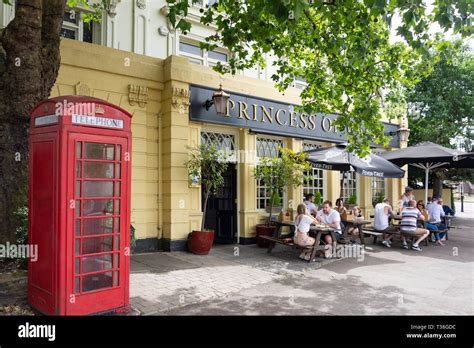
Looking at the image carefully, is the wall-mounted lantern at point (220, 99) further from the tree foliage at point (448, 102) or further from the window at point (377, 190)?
the tree foliage at point (448, 102)

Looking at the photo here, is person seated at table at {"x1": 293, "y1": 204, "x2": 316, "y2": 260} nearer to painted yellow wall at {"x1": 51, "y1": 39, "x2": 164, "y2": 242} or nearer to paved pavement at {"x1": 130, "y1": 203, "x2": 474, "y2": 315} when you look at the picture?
paved pavement at {"x1": 130, "y1": 203, "x2": 474, "y2": 315}

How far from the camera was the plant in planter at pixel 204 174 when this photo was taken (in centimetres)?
855

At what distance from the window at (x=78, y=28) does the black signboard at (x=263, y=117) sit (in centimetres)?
300

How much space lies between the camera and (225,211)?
34.7 feet

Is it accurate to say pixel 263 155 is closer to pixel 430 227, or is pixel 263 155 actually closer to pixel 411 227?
pixel 411 227

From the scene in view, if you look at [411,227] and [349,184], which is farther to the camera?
[349,184]

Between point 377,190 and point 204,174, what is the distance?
31.7ft

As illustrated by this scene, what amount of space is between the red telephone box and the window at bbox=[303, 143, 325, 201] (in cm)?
854

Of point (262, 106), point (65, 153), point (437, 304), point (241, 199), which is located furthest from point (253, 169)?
point (65, 153)

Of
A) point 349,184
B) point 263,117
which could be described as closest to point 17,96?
point 263,117

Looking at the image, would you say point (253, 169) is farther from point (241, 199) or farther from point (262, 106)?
point (262, 106)

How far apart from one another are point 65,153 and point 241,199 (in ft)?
22.2

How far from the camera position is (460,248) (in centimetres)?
1018

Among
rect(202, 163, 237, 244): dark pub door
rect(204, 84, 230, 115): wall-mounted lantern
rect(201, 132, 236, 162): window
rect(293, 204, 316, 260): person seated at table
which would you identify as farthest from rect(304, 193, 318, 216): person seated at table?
rect(204, 84, 230, 115): wall-mounted lantern
